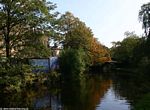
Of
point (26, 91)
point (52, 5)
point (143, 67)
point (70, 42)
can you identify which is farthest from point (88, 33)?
point (52, 5)

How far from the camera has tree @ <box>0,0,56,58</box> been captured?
37.7 meters

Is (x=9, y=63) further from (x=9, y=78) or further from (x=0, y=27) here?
(x=0, y=27)

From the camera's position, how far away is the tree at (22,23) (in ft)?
124

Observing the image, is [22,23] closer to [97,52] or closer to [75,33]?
[75,33]

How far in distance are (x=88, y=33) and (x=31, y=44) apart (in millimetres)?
Result: 60330

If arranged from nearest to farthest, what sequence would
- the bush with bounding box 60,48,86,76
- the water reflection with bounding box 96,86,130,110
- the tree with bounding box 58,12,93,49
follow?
the water reflection with bounding box 96,86,130,110, the bush with bounding box 60,48,86,76, the tree with bounding box 58,12,93,49

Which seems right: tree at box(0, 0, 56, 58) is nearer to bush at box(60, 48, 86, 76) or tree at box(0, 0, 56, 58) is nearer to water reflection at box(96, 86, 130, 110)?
water reflection at box(96, 86, 130, 110)

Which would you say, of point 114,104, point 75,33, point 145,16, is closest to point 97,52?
point 75,33

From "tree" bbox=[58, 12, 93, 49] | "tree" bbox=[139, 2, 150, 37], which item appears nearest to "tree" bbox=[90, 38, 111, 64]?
"tree" bbox=[58, 12, 93, 49]

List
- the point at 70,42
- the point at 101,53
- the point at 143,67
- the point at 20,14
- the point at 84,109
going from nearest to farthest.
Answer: the point at 84,109 < the point at 20,14 < the point at 143,67 < the point at 70,42 < the point at 101,53

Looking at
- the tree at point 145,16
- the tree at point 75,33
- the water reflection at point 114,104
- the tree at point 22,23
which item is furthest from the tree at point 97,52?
the tree at point 22,23

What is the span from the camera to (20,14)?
37938mm

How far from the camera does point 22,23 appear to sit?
3838cm

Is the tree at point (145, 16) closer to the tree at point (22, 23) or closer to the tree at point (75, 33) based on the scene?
the tree at point (75, 33)
